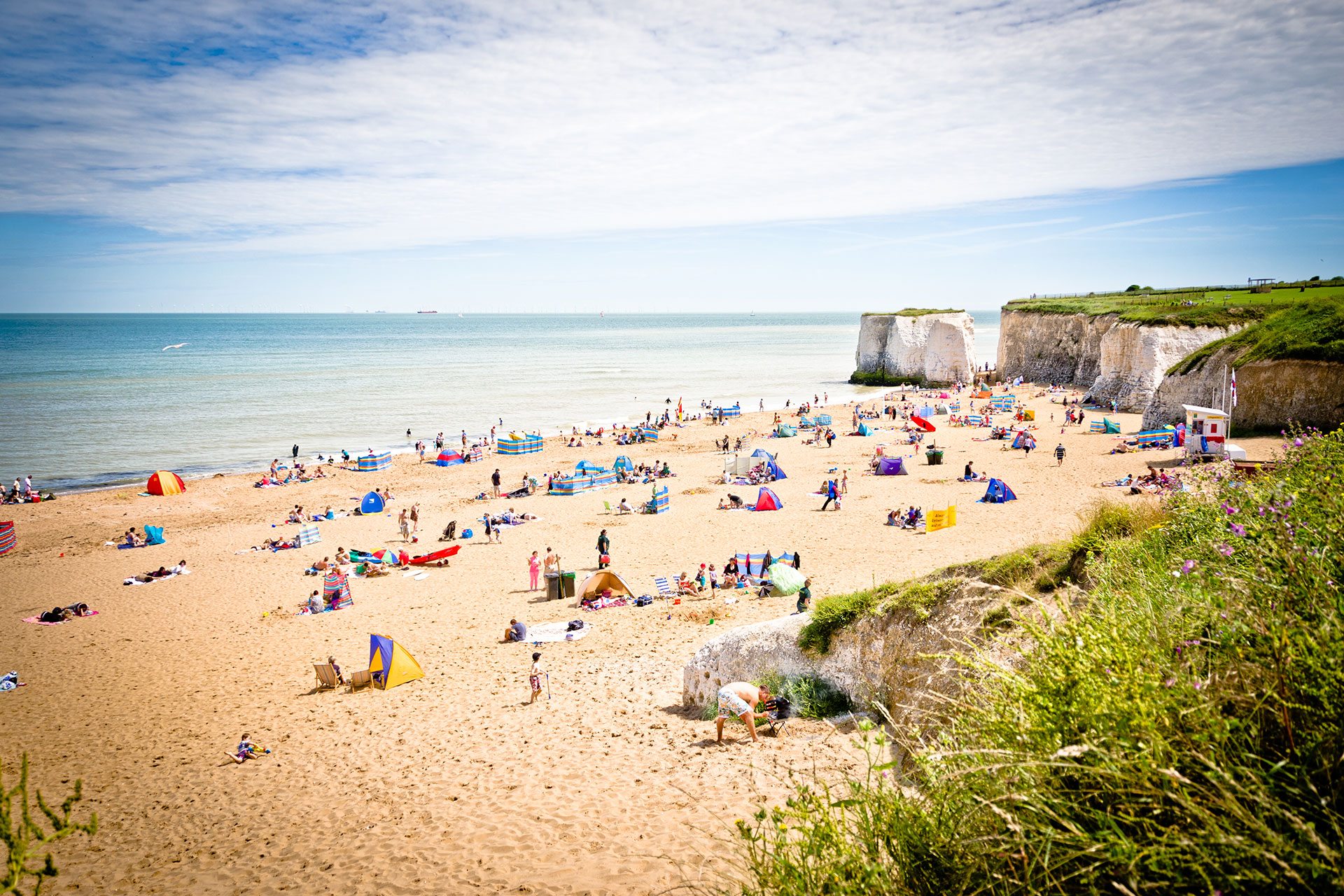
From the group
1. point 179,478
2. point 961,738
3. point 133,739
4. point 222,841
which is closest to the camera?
point 961,738

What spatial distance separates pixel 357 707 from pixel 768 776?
25.7ft

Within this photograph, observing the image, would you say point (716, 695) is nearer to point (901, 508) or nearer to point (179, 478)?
point (901, 508)

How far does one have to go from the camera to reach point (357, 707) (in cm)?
1241

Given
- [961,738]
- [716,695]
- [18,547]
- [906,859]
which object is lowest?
[18,547]

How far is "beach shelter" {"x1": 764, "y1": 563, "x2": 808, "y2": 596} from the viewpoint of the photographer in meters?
16.3

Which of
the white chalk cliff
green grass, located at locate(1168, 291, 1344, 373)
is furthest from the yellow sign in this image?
the white chalk cliff

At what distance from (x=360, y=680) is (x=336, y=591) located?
524 cm

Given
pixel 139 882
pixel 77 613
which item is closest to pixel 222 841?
pixel 139 882

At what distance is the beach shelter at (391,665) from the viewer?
1321cm

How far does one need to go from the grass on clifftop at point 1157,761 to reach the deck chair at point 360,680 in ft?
37.9

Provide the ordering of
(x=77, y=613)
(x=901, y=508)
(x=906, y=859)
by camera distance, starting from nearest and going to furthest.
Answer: (x=906, y=859)
(x=77, y=613)
(x=901, y=508)

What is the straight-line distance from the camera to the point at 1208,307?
4016cm

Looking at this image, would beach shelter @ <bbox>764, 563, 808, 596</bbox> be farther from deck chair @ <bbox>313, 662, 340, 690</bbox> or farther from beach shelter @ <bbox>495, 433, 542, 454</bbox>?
beach shelter @ <bbox>495, 433, 542, 454</bbox>

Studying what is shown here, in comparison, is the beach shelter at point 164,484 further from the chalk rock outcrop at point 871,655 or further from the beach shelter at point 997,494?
the beach shelter at point 997,494
